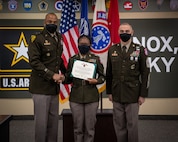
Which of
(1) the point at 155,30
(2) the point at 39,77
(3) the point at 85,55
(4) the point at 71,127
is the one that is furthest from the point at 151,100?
(2) the point at 39,77

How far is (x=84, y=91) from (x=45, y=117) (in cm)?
52

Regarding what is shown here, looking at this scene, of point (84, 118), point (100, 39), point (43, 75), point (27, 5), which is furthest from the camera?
point (27, 5)

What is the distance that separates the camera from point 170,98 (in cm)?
546

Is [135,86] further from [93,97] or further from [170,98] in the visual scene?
[170,98]

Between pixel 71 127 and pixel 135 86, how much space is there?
43.2 inches

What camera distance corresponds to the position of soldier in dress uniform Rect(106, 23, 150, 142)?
301cm

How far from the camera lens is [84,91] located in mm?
3045

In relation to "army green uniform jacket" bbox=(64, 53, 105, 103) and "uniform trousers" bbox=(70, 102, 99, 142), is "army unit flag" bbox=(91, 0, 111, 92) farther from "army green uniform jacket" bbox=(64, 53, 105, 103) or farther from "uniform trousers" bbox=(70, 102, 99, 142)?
"uniform trousers" bbox=(70, 102, 99, 142)

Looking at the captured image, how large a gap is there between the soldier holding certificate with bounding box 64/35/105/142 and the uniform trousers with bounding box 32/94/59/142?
0.23m

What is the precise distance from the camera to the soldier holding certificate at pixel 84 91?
3.05 m

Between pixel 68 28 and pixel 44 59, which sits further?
pixel 68 28

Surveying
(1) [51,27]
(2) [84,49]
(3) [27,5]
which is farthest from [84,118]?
(3) [27,5]

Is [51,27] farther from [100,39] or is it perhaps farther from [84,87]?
[100,39]

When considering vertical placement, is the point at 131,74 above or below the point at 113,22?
below
